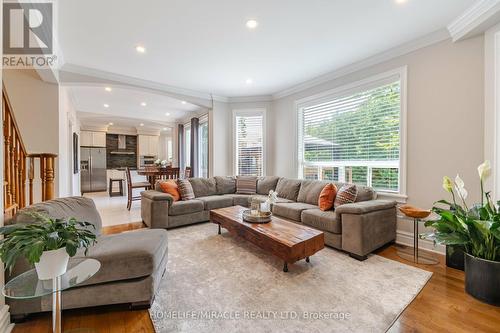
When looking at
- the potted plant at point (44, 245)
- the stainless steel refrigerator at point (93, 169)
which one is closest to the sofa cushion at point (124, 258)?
the potted plant at point (44, 245)

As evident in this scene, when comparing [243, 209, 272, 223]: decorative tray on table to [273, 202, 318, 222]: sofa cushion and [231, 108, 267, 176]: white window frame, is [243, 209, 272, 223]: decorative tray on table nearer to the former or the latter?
[273, 202, 318, 222]: sofa cushion

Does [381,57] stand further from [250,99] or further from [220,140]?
[220,140]

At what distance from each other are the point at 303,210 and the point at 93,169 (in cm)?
834

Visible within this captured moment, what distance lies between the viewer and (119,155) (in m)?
9.54

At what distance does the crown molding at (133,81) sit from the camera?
12.4 ft

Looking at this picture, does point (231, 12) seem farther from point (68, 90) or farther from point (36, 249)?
point (68, 90)

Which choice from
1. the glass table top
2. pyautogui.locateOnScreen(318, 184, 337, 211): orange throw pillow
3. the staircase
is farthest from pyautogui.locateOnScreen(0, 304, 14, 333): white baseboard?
pyautogui.locateOnScreen(318, 184, 337, 211): orange throw pillow

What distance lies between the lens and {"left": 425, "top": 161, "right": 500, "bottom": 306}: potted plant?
187 cm

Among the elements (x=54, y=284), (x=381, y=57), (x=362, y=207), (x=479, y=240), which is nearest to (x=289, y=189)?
(x=362, y=207)

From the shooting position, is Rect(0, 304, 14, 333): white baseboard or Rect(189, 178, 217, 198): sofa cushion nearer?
Rect(0, 304, 14, 333): white baseboard

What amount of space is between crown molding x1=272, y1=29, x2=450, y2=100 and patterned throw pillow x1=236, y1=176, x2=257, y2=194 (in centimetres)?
223

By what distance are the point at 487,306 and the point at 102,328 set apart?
3033 millimetres

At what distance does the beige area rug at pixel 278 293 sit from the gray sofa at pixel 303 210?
0.28 m

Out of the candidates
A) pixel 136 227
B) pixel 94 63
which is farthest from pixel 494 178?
pixel 94 63
